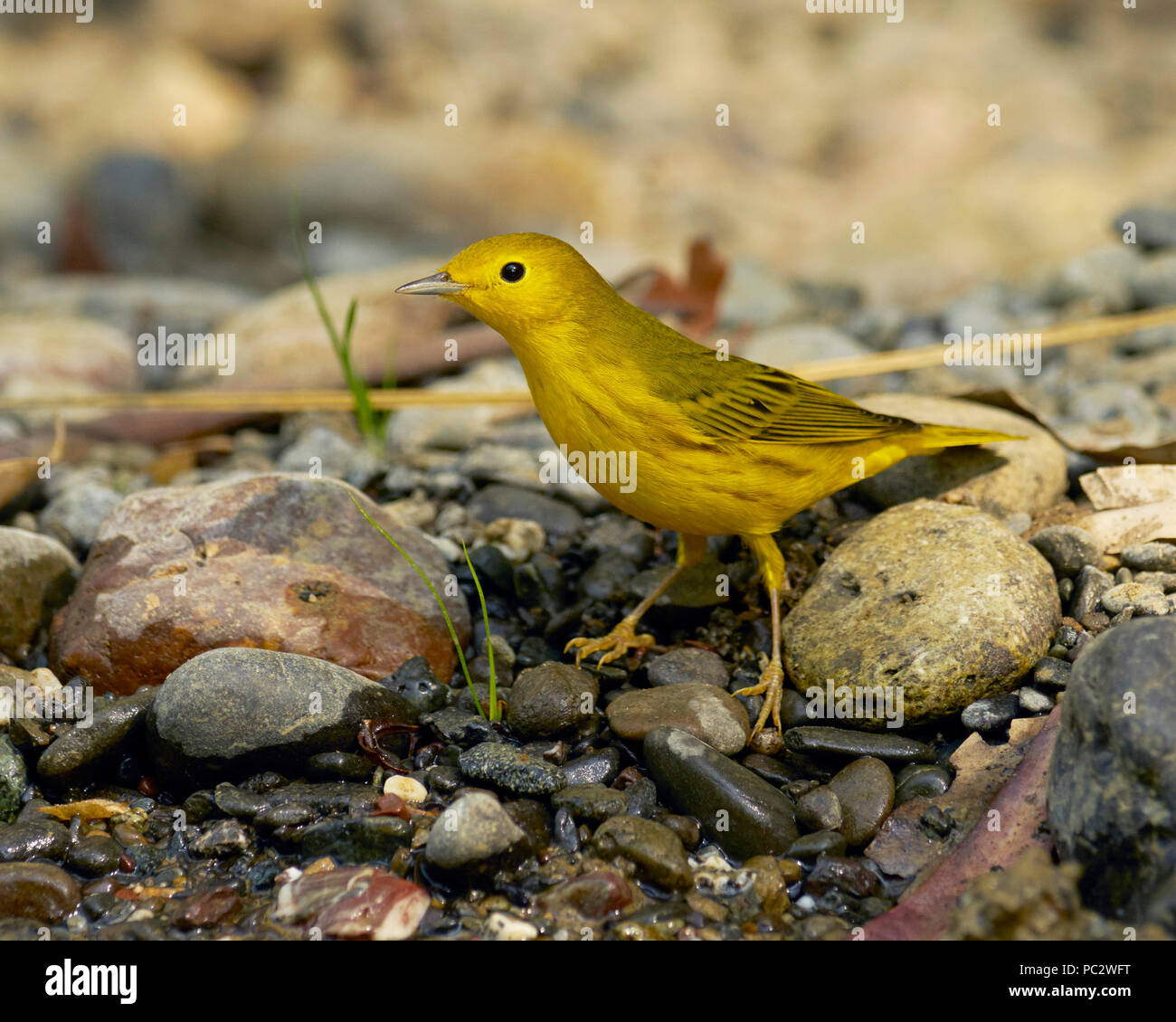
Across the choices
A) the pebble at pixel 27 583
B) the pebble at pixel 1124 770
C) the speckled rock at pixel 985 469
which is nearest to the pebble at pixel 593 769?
the pebble at pixel 1124 770

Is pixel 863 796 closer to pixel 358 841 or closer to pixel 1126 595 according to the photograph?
pixel 1126 595

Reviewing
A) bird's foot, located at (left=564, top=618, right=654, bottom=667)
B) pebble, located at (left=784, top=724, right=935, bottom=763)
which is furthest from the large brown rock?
pebble, located at (left=784, top=724, right=935, bottom=763)

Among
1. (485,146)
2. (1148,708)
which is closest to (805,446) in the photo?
(1148,708)

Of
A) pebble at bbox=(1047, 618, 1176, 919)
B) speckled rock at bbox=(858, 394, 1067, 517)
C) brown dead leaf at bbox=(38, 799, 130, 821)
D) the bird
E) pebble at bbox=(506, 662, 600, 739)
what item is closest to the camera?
pebble at bbox=(1047, 618, 1176, 919)

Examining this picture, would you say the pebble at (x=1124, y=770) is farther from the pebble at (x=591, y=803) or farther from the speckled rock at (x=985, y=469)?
the speckled rock at (x=985, y=469)

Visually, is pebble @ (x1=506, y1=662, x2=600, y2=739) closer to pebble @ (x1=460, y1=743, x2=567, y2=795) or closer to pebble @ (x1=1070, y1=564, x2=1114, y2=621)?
pebble @ (x1=460, y1=743, x2=567, y2=795)

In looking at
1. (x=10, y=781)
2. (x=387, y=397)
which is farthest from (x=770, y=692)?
(x=387, y=397)

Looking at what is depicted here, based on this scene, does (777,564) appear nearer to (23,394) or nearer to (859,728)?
(859,728)
